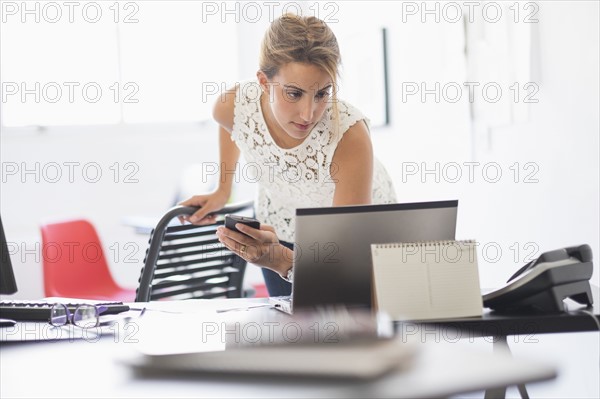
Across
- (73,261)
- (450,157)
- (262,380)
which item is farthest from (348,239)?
(73,261)

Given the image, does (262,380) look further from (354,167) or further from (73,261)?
(73,261)

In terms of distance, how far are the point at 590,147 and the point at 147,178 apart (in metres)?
3.25

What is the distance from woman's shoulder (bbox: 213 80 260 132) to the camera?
2.51 m

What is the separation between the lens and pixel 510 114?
2.78 meters

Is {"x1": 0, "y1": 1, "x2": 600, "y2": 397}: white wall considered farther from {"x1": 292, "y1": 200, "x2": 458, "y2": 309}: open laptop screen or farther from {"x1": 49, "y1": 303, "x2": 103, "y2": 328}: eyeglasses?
{"x1": 49, "y1": 303, "x2": 103, "y2": 328}: eyeglasses

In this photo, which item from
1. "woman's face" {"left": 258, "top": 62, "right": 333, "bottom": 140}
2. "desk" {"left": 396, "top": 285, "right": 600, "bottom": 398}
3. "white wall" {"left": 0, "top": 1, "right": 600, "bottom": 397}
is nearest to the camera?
"desk" {"left": 396, "top": 285, "right": 600, "bottom": 398}

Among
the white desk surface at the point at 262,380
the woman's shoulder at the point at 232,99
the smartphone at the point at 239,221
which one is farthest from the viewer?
the woman's shoulder at the point at 232,99

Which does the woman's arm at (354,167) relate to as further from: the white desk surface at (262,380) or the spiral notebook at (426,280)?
the white desk surface at (262,380)

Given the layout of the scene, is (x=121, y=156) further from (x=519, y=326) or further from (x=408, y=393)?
(x=408, y=393)

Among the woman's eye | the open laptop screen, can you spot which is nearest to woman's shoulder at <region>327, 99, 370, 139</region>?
the woman's eye

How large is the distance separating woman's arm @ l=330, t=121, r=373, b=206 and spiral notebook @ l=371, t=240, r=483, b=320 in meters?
0.55

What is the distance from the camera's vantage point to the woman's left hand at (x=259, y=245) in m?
1.88

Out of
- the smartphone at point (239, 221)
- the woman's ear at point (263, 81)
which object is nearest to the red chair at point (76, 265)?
the woman's ear at point (263, 81)

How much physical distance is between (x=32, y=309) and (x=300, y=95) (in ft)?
2.89
